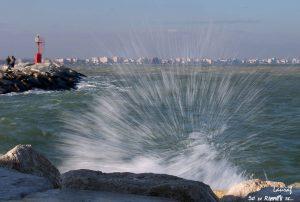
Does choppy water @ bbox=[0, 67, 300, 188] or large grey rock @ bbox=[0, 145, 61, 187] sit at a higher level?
large grey rock @ bbox=[0, 145, 61, 187]

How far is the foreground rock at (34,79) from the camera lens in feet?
140

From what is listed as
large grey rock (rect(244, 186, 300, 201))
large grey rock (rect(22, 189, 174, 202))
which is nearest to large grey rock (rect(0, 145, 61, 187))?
large grey rock (rect(22, 189, 174, 202))

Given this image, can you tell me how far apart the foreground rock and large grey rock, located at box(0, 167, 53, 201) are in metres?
38.3

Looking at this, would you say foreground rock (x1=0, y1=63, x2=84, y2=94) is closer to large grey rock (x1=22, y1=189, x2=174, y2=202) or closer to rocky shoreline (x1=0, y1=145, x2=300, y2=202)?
rocky shoreline (x1=0, y1=145, x2=300, y2=202)

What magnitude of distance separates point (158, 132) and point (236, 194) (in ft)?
41.0

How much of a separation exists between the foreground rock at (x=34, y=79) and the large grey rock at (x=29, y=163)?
37.0m

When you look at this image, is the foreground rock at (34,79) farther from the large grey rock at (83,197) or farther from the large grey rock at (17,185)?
the large grey rock at (83,197)

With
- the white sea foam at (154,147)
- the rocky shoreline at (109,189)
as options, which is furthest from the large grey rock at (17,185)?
the white sea foam at (154,147)

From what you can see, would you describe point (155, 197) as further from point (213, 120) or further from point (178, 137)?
point (213, 120)

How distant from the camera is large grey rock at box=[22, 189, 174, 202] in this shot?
Result: 404 cm

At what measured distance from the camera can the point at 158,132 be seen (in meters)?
18.6

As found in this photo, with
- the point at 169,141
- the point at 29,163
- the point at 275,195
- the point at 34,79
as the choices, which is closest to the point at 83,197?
the point at 275,195

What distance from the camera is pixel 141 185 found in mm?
4758

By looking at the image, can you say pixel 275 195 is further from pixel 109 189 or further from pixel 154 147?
pixel 154 147
